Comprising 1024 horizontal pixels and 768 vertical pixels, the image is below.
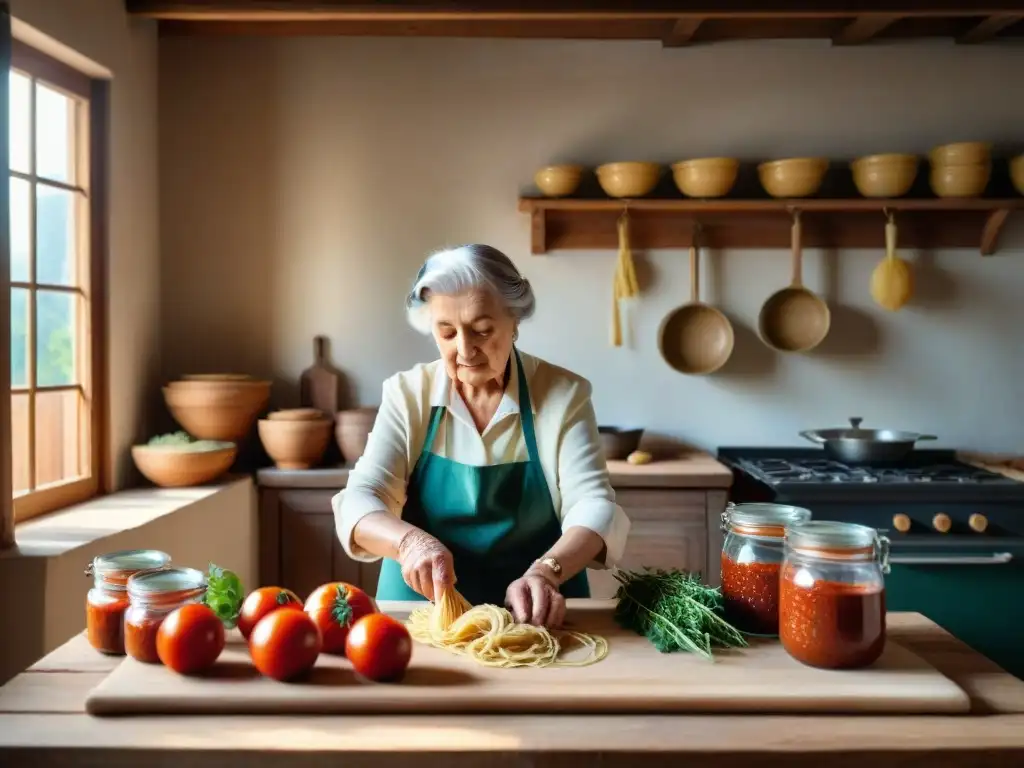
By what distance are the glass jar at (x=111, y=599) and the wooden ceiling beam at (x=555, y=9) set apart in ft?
7.22

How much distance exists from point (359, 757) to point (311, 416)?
234 cm

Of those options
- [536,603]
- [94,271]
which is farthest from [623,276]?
[536,603]

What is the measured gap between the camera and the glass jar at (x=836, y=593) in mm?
1268

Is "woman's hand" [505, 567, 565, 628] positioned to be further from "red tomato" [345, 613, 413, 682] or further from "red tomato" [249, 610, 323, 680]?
"red tomato" [249, 610, 323, 680]

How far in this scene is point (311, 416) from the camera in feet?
10.9

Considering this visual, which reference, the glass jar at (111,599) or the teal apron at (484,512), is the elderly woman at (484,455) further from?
the glass jar at (111,599)

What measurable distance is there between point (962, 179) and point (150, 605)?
3197 mm

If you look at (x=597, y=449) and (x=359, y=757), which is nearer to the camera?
(x=359, y=757)

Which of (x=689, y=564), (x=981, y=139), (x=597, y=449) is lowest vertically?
(x=689, y=564)

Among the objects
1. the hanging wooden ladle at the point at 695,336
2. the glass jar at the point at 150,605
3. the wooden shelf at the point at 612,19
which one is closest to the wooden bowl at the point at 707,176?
the hanging wooden ladle at the point at 695,336

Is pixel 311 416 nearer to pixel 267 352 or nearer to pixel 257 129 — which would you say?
pixel 267 352

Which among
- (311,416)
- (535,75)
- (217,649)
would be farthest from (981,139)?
(217,649)

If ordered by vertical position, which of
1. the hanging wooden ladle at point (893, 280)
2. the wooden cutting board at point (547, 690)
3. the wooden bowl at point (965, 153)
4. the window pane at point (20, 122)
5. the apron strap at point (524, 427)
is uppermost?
the wooden bowl at point (965, 153)

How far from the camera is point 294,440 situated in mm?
3250
